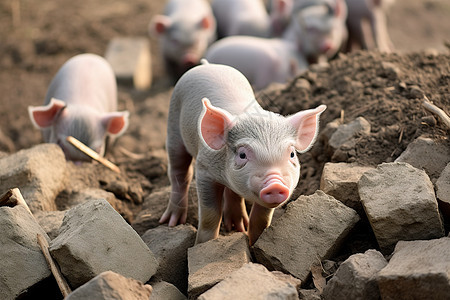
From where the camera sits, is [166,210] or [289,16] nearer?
[166,210]

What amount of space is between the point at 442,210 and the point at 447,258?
0.60 m

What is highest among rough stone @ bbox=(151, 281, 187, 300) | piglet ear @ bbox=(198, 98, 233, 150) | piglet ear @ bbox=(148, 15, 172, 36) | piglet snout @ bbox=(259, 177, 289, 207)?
piglet ear @ bbox=(198, 98, 233, 150)

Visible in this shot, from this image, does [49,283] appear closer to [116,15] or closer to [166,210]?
[166,210]

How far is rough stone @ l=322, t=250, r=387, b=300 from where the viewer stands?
3068 mm

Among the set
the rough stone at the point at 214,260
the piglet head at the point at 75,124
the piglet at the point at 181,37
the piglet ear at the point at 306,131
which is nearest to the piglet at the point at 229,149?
the piglet ear at the point at 306,131

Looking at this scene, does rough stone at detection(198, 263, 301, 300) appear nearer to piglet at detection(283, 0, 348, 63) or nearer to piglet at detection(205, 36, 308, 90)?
piglet at detection(205, 36, 308, 90)

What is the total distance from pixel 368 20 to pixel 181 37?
262 cm

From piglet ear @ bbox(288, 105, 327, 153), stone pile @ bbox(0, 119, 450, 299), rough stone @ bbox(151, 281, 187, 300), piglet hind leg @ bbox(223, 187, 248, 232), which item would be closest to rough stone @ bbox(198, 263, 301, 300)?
stone pile @ bbox(0, 119, 450, 299)

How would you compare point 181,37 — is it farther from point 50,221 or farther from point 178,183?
point 50,221

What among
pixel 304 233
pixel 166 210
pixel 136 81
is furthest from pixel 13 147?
pixel 304 233

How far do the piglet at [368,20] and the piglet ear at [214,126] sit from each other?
5.69 m

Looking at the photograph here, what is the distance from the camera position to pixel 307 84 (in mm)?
5406

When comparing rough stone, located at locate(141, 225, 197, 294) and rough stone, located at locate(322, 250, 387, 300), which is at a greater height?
rough stone, located at locate(322, 250, 387, 300)

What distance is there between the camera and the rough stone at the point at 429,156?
12.8 feet
